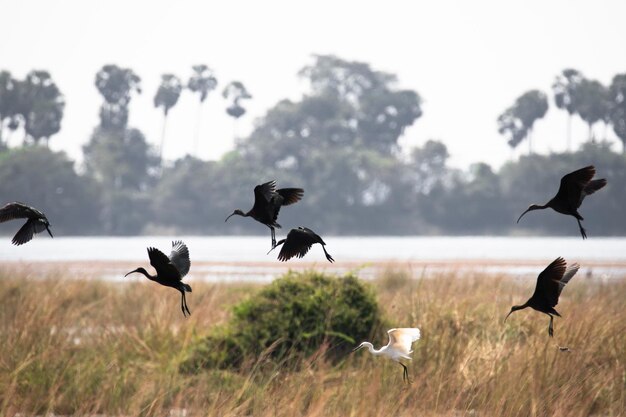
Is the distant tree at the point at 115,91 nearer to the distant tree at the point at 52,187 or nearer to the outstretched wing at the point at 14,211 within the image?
the distant tree at the point at 52,187

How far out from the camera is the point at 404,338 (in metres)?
1.67

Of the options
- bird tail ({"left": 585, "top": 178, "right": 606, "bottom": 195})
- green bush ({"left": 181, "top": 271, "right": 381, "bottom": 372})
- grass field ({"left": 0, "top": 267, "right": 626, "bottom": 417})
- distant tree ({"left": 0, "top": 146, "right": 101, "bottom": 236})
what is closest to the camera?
bird tail ({"left": 585, "top": 178, "right": 606, "bottom": 195})

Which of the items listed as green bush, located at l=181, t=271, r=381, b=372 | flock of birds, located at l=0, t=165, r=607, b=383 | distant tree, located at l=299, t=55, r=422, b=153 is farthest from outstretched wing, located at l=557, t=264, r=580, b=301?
distant tree, located at l=299, t=55, r=422, b=153

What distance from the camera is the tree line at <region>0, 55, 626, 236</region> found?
91.1 m

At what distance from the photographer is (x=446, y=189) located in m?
98.1

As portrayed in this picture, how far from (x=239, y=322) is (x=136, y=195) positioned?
88.4 metres

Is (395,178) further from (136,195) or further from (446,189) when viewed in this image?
(136,195)

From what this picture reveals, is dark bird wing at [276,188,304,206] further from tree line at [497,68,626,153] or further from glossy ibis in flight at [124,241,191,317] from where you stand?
tree line at [497,68,626,153]

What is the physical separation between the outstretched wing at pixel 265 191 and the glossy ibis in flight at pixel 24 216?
33 centimetres

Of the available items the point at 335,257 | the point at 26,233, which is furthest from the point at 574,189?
the point at 335,257

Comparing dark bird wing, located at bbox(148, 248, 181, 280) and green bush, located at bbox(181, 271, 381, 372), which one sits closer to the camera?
dark bird wing, located at bbox(148, 248, 181, 280)

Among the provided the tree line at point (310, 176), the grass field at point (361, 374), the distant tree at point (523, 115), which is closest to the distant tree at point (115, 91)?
the tree line at point (310, 176)

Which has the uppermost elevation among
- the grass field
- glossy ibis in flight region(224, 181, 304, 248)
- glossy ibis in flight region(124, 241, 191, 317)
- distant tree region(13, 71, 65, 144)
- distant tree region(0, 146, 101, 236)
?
distant tree region(13, 71, 65, 144)

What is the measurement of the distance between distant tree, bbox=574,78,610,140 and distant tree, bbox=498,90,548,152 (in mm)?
4162
